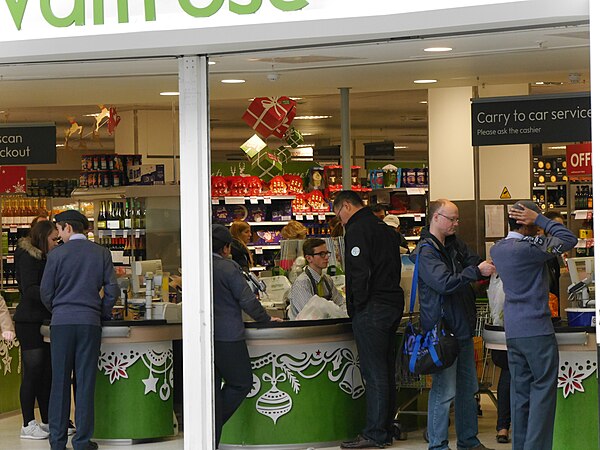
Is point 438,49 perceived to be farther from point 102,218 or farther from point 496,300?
point 102,218

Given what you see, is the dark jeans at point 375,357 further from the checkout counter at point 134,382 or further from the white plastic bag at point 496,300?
the checkout counter at point 134,382

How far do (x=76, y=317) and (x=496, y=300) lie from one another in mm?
2799

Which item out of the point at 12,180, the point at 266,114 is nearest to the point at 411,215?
the point at 266,114

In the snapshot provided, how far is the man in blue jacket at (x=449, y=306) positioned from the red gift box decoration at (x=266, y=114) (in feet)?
12.6

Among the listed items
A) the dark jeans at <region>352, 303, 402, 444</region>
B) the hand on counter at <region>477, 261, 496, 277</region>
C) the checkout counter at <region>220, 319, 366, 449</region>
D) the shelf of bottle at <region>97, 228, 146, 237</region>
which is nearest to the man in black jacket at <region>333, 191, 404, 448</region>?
the dark jeans at <region>352, 303, 402, 444</region>

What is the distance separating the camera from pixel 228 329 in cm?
711

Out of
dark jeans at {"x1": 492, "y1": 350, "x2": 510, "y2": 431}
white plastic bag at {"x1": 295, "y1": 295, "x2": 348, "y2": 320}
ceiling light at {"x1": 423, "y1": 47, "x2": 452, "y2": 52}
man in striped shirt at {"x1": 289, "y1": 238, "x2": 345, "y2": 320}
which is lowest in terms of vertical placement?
dark jeans at {"x1": 492, "y1": 350, "x2": 510, "y2": 431}

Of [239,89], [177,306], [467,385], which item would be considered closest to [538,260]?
[467,385]

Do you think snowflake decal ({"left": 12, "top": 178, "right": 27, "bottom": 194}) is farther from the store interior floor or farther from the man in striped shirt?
the man in striped shirt

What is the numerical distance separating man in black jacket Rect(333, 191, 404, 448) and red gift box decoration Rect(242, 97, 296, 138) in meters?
3.22

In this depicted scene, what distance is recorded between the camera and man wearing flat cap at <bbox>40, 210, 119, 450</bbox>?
7266 mm

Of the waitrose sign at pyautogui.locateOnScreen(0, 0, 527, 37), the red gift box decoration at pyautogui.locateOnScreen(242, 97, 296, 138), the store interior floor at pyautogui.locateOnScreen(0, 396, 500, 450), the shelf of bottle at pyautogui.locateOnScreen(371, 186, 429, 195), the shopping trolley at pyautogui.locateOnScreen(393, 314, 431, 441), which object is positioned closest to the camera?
the waitrose sign at pyautogui.locateOnScreen(0, 0, 527, 37)

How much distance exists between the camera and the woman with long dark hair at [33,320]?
8172mm

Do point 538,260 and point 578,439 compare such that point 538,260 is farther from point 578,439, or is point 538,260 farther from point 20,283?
point 20,283
